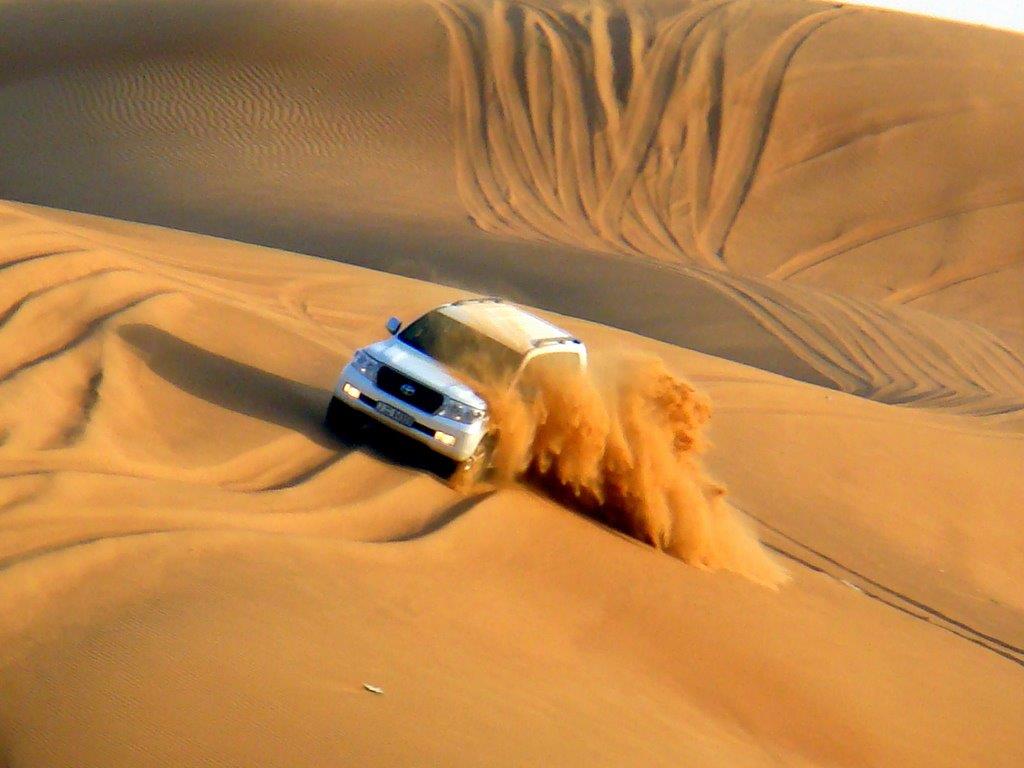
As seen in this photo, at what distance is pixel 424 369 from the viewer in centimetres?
1091

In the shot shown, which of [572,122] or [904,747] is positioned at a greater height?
[572,122]

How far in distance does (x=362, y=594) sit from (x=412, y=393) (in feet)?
11.0

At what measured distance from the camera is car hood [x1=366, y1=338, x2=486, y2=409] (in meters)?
10.6

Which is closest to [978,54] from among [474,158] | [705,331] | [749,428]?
[474,158]

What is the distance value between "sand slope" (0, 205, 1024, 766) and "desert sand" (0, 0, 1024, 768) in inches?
1.3

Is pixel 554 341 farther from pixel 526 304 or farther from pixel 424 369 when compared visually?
pixel 526 304

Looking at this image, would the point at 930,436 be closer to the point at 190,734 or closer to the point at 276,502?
the point at 276,502

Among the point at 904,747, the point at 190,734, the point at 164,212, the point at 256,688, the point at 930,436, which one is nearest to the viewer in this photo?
the point at 190,734

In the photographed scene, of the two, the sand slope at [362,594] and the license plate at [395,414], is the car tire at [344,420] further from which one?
the license plate at [395,414]

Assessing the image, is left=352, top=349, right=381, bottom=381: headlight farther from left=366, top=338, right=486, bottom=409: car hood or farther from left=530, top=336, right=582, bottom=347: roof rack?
left=530, top=336, right=582, bottom=347: roof rack

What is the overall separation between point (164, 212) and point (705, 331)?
1474 centimetres

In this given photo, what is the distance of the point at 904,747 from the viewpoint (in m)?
8.89

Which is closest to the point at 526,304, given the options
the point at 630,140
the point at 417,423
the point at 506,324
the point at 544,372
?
the point at 630,140

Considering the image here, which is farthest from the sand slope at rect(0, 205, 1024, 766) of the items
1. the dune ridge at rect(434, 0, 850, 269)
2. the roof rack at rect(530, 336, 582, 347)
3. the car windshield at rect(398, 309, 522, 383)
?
the dune ridge at rect(434, 0, 850, 269)
